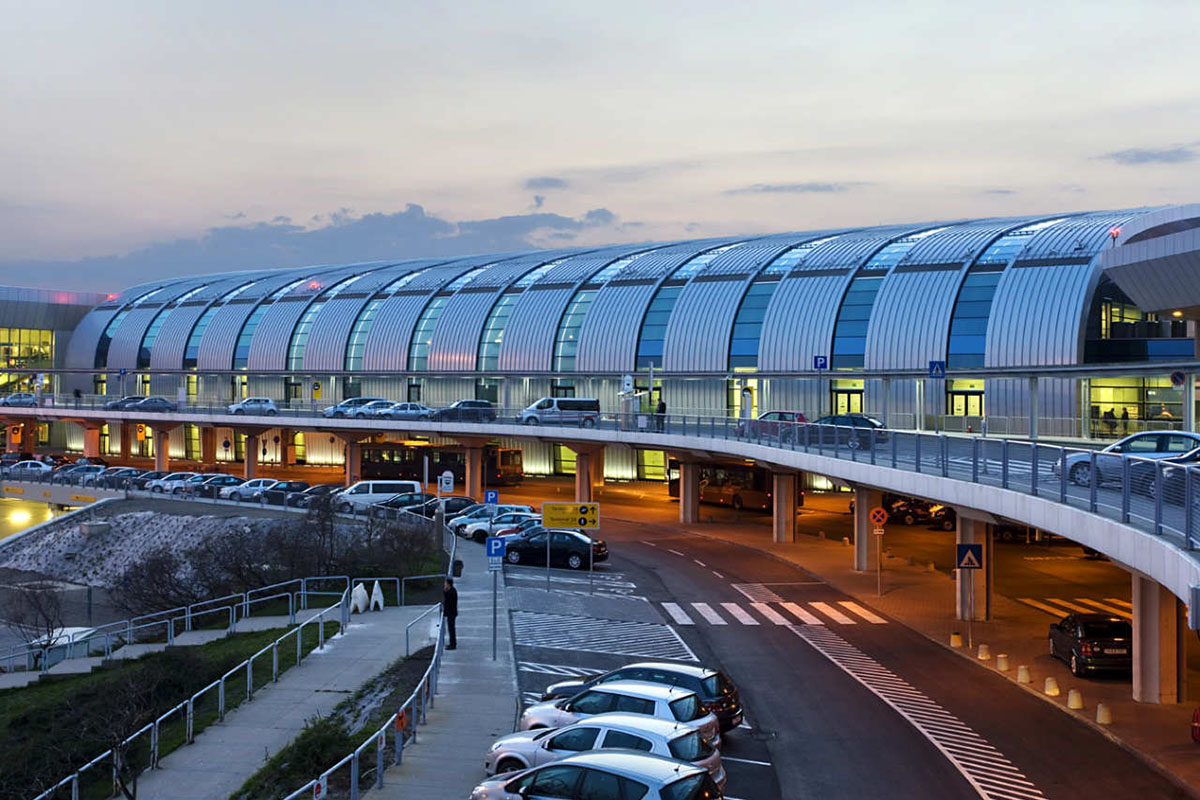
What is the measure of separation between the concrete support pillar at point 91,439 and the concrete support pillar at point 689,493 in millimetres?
56814

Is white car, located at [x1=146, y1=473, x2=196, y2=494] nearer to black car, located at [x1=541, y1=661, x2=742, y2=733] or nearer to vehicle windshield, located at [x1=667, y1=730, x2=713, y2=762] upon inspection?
black car, located at [x1=541, y1=661, x2=742, y2=733]

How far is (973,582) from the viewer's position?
110ft

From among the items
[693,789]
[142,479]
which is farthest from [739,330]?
[693,789]

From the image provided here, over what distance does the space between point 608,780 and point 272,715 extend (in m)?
11.8

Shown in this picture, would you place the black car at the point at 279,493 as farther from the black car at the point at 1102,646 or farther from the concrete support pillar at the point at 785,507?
the black car at the point at 1102,646

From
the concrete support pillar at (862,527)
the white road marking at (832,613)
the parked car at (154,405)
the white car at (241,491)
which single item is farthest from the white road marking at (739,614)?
the parked car at (154,405)

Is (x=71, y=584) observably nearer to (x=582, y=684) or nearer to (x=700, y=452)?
(x=700, y=452)

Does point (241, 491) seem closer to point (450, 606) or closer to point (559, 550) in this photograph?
point (559, 550)

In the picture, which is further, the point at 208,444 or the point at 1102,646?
the point at 208,444

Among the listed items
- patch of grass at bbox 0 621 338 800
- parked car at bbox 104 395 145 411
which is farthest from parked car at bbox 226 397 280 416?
patch of grass at bbox 0 621 338 800

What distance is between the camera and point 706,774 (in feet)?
48.4

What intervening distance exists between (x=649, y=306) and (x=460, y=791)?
55.9 metres

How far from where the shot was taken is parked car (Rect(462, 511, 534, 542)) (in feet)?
152

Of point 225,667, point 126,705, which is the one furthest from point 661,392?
point 126,705
